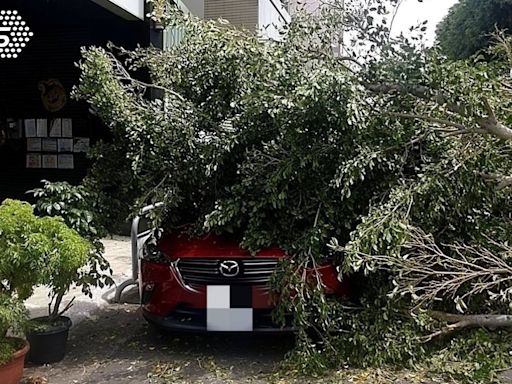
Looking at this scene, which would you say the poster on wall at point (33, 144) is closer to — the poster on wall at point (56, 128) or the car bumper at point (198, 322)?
the poster on wall at point (56, 128)

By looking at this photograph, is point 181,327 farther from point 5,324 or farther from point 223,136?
point 223,136

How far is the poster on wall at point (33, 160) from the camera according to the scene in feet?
28.2

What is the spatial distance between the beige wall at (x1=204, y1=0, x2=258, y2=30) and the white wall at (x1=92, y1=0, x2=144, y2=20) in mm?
2769

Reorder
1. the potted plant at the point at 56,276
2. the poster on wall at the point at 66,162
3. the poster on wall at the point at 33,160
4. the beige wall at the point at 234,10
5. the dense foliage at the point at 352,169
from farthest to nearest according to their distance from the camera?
the beige wall at the point at 234,10 < the poster on wall at the point at 33,160 < the poster on wall at the point at 66,162 < the dense foliage at the point at 352,169 < the potted plant at the point at 56,276

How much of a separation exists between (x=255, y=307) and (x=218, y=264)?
37 centimetres

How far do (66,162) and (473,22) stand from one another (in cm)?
1001

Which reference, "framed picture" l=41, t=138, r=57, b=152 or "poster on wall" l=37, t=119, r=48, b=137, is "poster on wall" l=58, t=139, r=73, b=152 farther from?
"poster on wall" l=37, t=119, r=48, b=137

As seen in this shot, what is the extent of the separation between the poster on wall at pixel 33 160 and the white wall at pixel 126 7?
3.25m

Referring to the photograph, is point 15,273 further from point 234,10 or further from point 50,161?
point 234,10

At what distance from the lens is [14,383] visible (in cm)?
297

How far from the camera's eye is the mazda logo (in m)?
3.46

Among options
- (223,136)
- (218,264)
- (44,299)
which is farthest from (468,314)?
(44,299)

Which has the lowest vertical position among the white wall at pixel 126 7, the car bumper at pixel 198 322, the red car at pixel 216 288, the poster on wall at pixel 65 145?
the car bumper at pixel 198 322

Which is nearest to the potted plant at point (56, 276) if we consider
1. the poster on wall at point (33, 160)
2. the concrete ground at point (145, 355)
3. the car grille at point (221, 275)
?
the concrete ground at point (145, 355)
